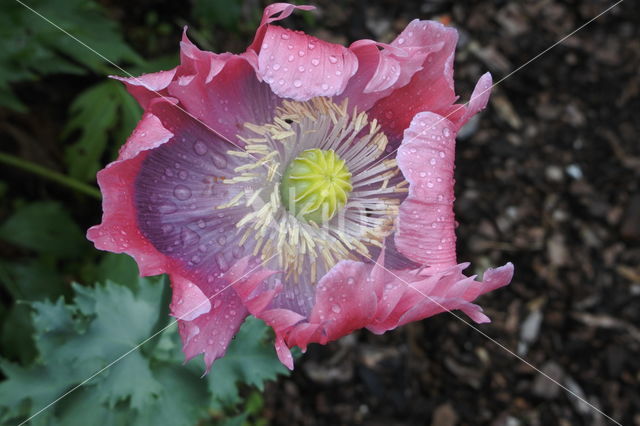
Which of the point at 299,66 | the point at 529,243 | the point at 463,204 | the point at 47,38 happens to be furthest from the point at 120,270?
the point at 529,243

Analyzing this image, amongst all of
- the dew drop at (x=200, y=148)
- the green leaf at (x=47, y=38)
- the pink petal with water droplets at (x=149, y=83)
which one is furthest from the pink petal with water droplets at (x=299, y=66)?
the green leaf at (x=47, y=38)

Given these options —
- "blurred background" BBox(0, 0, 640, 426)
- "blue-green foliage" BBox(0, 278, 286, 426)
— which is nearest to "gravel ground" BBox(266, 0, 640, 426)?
"blurred background" BBox(0, 0, 640, 426)


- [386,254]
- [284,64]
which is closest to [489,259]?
[386,254]

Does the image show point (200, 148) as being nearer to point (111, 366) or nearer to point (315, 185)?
point (315, 185)

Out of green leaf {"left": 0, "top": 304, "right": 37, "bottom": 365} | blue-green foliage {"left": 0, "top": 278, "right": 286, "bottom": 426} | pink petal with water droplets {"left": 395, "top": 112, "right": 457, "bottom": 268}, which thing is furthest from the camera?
green leaf {"left": 0, "top": 304, "right": 37, "bottom": 365}

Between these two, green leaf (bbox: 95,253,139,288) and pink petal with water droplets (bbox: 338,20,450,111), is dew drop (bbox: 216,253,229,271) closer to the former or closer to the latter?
pink petal with water droplets (bbox: 338,20,450,111)

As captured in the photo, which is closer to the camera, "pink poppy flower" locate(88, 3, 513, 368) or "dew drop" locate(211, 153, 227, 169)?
"pink poppy flower" locate(88, 3, 513, 368)
